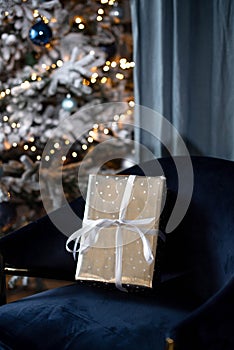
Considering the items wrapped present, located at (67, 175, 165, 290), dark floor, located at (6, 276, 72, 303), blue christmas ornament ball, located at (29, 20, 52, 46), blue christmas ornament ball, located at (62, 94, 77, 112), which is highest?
blue christmas ornament ball, located at (29, 20, 52, 46)

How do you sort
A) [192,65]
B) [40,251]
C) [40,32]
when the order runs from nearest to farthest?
[40,251]
[192,65]
[40,32]

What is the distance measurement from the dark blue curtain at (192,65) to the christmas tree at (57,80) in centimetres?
52

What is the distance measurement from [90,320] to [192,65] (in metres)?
1.07

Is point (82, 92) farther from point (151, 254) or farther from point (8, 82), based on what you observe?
point (151, 254)

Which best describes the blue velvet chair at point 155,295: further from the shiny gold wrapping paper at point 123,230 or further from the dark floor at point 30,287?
the dark floor at point 30,287

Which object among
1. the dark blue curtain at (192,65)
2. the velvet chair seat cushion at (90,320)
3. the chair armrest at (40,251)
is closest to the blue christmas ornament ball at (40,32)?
the dark blue curtain at (192,65)

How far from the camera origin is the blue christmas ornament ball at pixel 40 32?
8.04 ft

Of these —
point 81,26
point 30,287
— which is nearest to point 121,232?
point 30,287

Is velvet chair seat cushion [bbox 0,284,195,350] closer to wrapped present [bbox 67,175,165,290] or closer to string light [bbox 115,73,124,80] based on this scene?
wrapped present [bbox 67,175,165,290]

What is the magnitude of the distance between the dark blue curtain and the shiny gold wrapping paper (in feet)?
1.34

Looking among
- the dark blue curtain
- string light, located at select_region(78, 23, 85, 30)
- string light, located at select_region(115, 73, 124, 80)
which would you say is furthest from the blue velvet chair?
string light, located at select_region(78, 23, 85, 30)

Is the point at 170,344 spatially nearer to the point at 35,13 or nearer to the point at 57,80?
the point at 57,80

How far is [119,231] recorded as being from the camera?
1.65 m

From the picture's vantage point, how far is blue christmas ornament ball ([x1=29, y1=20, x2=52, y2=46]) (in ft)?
8.04
